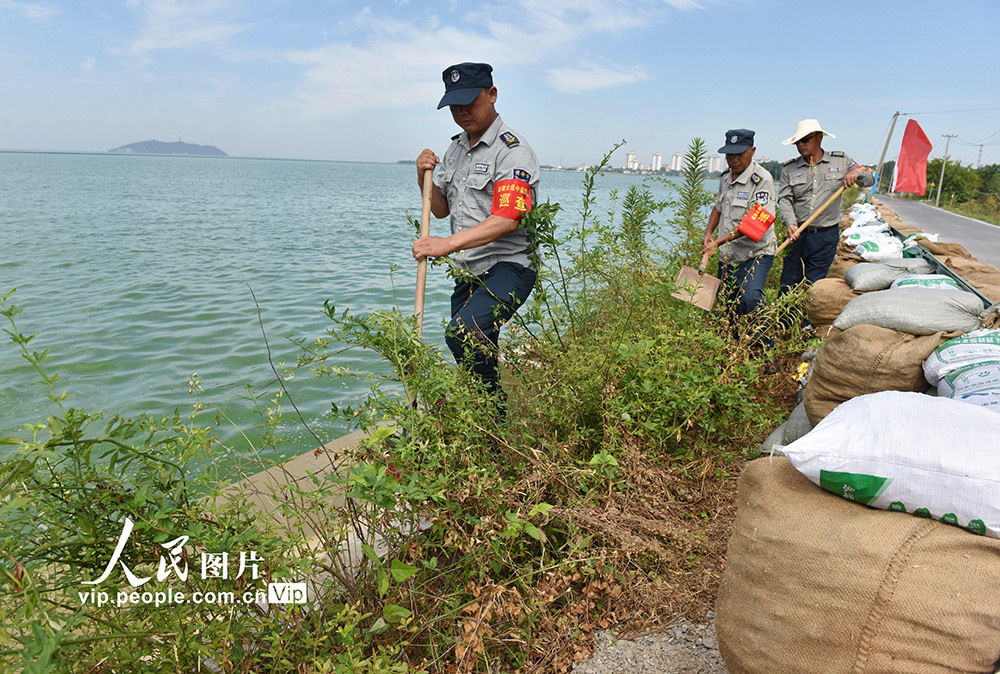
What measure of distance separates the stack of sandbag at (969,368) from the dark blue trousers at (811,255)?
286 centimetres

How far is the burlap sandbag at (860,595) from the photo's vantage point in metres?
1.37

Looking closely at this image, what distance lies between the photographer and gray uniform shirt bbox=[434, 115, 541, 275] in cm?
318

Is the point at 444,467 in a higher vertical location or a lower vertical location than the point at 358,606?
higher

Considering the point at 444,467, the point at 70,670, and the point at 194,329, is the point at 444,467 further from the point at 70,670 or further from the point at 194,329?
the point at 194,329

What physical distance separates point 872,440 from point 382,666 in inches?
59.8

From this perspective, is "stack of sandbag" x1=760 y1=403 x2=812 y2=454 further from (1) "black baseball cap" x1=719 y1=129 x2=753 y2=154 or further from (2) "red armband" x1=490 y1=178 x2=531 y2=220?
(1) "black baseball cap" x1=719 y1=129 x2=753 y2=154

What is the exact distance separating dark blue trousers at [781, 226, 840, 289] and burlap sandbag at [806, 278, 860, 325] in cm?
69

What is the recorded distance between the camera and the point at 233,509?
1724 millimetres

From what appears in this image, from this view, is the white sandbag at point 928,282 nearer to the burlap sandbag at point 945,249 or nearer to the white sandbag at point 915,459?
the white sandbag at point 915,459

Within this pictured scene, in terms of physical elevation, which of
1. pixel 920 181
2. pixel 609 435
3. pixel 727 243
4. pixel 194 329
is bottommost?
pixel 194 329

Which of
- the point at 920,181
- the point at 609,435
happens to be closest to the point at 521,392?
the point at 609,435

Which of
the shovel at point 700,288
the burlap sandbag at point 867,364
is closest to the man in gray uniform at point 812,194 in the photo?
the shovel at point 700,288

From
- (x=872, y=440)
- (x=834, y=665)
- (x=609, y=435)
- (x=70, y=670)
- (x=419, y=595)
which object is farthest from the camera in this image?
(x=609, y=435)

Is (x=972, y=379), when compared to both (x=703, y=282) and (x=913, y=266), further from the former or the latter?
(x=913, y=266)
